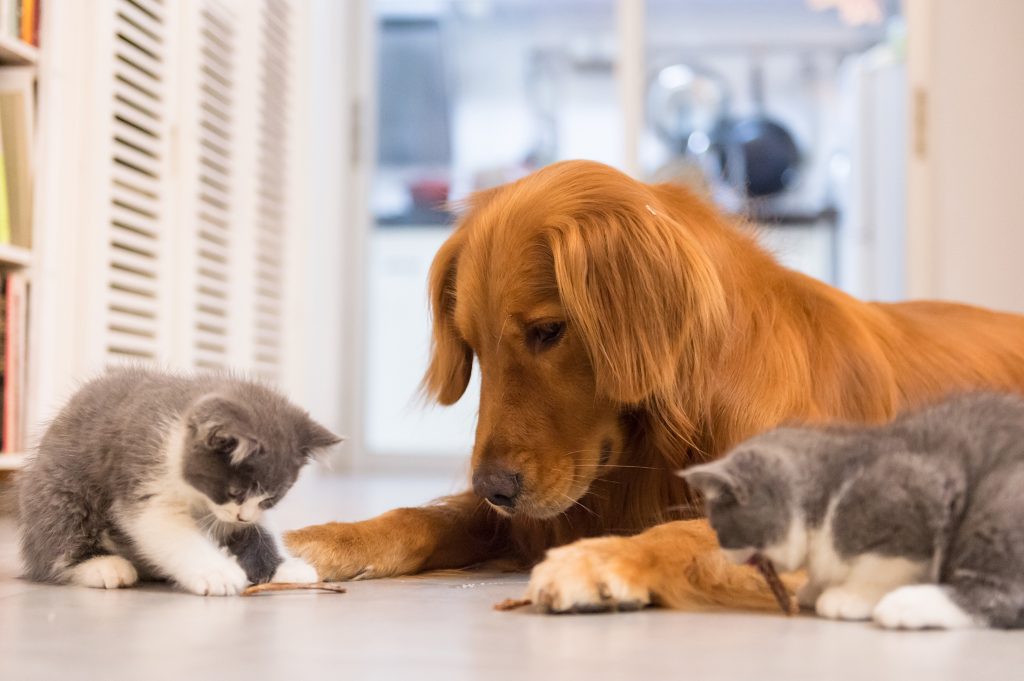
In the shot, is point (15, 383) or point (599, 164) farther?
point (15, 383)

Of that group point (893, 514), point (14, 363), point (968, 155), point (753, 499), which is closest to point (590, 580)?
point (753, 499)

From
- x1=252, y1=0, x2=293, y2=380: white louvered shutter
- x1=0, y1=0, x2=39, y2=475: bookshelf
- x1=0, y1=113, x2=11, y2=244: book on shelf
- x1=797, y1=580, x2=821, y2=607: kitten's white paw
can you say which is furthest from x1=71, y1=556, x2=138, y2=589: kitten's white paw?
x1=252, y1=0, x2=293, y2=380: white louvered shutter

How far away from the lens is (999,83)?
558 cm

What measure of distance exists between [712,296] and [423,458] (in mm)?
5007

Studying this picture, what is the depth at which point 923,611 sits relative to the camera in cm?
143

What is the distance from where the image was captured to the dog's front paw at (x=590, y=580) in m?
1.59

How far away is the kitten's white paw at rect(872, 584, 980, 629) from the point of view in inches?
56.5

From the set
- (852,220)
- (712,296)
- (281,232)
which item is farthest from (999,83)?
(712,296)

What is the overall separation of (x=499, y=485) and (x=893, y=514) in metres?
0.64

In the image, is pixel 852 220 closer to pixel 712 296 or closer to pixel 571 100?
pixel 571 100

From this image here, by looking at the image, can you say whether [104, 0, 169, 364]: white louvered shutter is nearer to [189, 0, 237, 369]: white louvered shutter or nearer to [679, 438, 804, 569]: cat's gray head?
[189, 0, 237, 369]: white louvered shutter

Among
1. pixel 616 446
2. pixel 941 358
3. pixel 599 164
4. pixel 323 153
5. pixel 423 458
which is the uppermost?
pixel 323 153

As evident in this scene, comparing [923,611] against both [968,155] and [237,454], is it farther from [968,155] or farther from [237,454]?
[968,155]

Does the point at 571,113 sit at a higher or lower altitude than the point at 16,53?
higher
